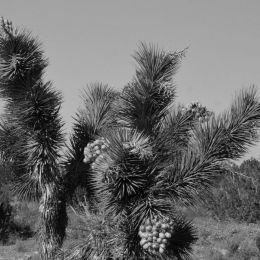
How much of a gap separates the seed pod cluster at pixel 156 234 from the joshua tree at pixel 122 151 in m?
0.01

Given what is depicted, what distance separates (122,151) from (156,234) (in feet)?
3.08

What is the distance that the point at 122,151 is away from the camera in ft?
19.3

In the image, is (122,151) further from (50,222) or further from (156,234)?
(50,222)

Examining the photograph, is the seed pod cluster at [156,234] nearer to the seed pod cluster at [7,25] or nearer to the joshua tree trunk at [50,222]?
the joshua tree trunk at [50,222]

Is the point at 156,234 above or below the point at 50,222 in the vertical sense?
below

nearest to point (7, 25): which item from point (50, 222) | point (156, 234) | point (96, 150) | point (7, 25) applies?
point (7, 25)

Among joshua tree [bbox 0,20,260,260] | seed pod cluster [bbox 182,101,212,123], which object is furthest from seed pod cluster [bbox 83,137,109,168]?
seed pod cluster [bbox 182,101,212,123]

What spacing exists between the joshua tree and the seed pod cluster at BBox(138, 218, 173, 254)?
11mm

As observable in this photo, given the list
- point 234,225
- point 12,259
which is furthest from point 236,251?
point 12,259

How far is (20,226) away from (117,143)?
639 inches

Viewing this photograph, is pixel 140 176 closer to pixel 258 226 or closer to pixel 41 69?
pixel 41 69

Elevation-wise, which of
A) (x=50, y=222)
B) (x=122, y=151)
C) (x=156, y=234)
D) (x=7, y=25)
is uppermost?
(x=7, y=25)

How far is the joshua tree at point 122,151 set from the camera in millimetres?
6133

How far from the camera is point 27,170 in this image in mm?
7961
